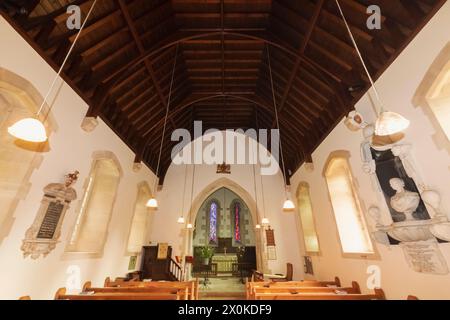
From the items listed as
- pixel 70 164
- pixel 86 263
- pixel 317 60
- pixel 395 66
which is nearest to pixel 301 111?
pixel 317 60

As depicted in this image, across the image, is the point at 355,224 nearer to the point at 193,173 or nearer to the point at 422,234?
the point at 422,234

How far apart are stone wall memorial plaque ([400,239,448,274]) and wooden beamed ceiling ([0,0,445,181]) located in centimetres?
284

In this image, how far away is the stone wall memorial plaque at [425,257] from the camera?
2.82 metres

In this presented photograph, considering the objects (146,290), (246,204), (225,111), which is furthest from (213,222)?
(146,290)

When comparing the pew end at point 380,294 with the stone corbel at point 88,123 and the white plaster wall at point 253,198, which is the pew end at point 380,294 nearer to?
the white plaster wall at point 253,198

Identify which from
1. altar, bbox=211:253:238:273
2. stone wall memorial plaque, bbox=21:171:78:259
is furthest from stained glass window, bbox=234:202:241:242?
stone wall memorial plaque, bbox=21:171:78:259

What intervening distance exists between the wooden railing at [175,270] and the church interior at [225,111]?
114 mm

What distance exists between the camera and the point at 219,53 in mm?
6215

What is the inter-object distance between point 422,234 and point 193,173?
26.8ft

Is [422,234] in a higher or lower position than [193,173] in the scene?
lower

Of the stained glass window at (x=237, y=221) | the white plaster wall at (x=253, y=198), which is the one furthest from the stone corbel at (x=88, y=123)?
the stained glass window at (x=237, y=221)

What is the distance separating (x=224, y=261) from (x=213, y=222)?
320cm

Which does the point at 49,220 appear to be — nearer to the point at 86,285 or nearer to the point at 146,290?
the point at 86,285
